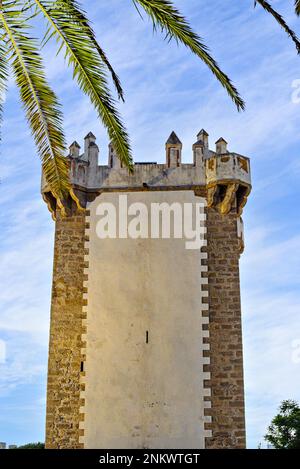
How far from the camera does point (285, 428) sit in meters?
35.0

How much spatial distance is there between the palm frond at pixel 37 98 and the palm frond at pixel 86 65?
351 mm

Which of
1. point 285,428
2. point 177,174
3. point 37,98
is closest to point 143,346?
point 177,174

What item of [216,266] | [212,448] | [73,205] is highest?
[73,205]

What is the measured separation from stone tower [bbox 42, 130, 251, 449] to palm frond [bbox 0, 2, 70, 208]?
6.22 m

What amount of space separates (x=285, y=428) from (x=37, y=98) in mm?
31371

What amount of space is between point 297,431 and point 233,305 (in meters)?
23.3

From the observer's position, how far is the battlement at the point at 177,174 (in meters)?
14.1

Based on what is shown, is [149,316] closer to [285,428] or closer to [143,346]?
[143,346]

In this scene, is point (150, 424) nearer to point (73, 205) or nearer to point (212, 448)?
point (212, 448)

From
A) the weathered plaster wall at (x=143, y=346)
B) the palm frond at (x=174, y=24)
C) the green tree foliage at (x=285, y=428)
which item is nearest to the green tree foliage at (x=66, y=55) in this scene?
the palm frond at (x=174, y=24)

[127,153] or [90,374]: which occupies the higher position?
[127,153]

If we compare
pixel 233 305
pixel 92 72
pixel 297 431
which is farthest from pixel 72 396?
pixel 297 431

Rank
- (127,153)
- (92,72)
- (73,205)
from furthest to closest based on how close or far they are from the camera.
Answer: (73,205)
(127,153)
(92,72)

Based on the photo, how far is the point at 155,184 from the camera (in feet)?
47.3
